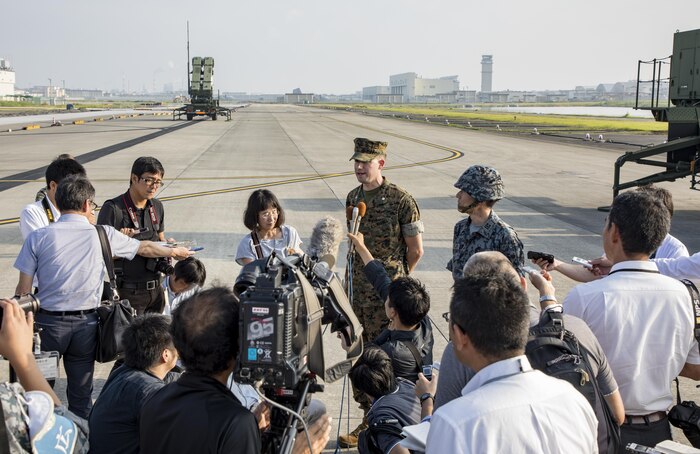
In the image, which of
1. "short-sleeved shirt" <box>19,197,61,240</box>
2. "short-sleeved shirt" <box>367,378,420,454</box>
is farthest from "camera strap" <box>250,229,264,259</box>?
"short-sleeved shirt" <box>367,378,420,454</box>

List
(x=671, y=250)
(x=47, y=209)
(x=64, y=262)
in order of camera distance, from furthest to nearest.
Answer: (x=47, y=209)
(x=671, y=250)
(x=64, y=262)

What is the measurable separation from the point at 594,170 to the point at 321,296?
24206 millimetres

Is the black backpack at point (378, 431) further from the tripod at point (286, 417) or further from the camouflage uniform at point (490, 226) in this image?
the camouflage uniform at point (490, 226)

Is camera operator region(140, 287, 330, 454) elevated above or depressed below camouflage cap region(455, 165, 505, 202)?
below

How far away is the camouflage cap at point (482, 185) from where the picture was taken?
16.5 ft

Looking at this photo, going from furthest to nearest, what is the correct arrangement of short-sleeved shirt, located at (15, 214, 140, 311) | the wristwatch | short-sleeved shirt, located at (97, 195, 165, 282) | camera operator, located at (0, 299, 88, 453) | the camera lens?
short-sleeved shirt, located at (97, 195, 165, 282) < short-sleeved shirt, located at (15, 214, 140, 311) < the wristwatch < the camera lens < camera operator, located at (0, 299, 88, 453)

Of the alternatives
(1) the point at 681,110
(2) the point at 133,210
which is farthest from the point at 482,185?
(1) the point at 681,110

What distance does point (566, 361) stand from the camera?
2881 millimetres

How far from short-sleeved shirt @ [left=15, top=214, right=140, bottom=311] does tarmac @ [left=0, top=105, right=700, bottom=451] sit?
62.7 inches

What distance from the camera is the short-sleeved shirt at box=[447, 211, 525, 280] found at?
16.6 feet

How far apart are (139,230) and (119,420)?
10.3 ft

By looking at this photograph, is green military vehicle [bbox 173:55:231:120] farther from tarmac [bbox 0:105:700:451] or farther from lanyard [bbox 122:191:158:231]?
lanyard [bbox 122:191:158:231]

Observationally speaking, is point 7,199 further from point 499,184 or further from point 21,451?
point 21,451

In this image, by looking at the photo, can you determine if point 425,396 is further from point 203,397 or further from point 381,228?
point 381,228
